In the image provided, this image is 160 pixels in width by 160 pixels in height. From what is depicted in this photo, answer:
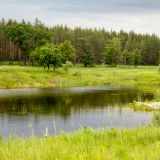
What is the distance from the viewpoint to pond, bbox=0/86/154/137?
3259 cm

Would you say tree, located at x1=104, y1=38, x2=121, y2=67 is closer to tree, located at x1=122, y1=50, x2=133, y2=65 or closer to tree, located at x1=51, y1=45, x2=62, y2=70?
tree, located at x1=122, y1=50, x2=133, y2=65

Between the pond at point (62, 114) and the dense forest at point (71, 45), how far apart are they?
1935 inches

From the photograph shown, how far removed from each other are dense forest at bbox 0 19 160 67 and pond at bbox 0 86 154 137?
4916 centimetres

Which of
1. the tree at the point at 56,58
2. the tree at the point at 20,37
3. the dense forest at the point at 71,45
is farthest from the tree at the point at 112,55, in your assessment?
the tree at the point at 56,58

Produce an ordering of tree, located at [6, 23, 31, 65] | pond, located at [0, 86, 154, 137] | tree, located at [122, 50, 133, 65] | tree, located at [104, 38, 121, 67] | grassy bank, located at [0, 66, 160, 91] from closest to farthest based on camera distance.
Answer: pond, located at [0, 86, 154, 137] < grassy bank, located at [0, 66, 160, 91] < tree, located at [6, 23, 31, 65] < tree, located at [104, 38, 121, 67] < tree, located at [122, 50, 133, 65]

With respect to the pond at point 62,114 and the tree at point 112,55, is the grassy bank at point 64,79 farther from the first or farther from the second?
the tree at point 112,55

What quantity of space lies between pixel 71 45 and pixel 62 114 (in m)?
105

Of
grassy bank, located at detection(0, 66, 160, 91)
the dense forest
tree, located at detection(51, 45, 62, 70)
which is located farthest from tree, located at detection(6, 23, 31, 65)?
grassy bank, located at detection(0, 66, 160, 91)

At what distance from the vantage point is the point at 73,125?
3400 cm

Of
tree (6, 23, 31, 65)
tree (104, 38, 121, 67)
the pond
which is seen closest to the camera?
the pond

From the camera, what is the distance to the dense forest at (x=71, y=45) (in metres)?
134

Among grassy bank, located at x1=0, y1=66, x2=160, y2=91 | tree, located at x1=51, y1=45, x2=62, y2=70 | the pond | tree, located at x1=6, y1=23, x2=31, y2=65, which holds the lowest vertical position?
the pond

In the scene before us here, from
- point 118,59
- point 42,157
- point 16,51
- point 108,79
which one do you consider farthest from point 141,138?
point 118,59

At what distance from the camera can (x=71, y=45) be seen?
144875 mm
